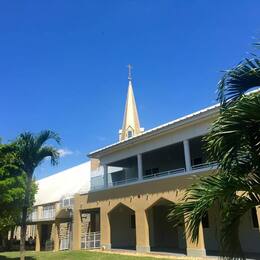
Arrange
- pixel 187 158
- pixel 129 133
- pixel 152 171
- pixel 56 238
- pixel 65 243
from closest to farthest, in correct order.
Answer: pixel 187 158 < pixel 152 171 < pixel 65 243 < pixel 56 238 < pixel 129 133

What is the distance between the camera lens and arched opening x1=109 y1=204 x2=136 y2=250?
26.6m

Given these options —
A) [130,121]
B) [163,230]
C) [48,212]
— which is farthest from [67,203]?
[130,121]

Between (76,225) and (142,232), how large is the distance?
26.7ft

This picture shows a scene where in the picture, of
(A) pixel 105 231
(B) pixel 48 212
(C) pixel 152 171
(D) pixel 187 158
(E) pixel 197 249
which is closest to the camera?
(E) pixel 197 249

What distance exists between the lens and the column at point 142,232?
859 inches

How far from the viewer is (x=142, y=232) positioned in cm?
2222

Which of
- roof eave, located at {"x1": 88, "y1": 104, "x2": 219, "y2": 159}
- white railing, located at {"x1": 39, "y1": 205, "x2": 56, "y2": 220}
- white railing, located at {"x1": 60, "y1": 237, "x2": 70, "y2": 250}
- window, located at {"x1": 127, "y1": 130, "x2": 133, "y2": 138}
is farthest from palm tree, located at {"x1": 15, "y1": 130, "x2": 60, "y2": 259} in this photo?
window, located at {"x1": 127, "y1": 130, "x2": 133, "y2": 138}

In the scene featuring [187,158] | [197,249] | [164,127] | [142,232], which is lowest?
[197,249]

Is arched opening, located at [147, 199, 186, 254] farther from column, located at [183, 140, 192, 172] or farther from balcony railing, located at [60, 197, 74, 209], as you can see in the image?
balcony railing, located at [60, 197, 74, 209]

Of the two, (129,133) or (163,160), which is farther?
(129,133)

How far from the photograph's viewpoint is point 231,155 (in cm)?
591

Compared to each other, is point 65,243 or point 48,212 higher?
point 48,212

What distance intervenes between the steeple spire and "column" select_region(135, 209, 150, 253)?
20.9 meters

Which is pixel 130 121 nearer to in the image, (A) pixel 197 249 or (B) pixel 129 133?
(B) pixel 129 133
